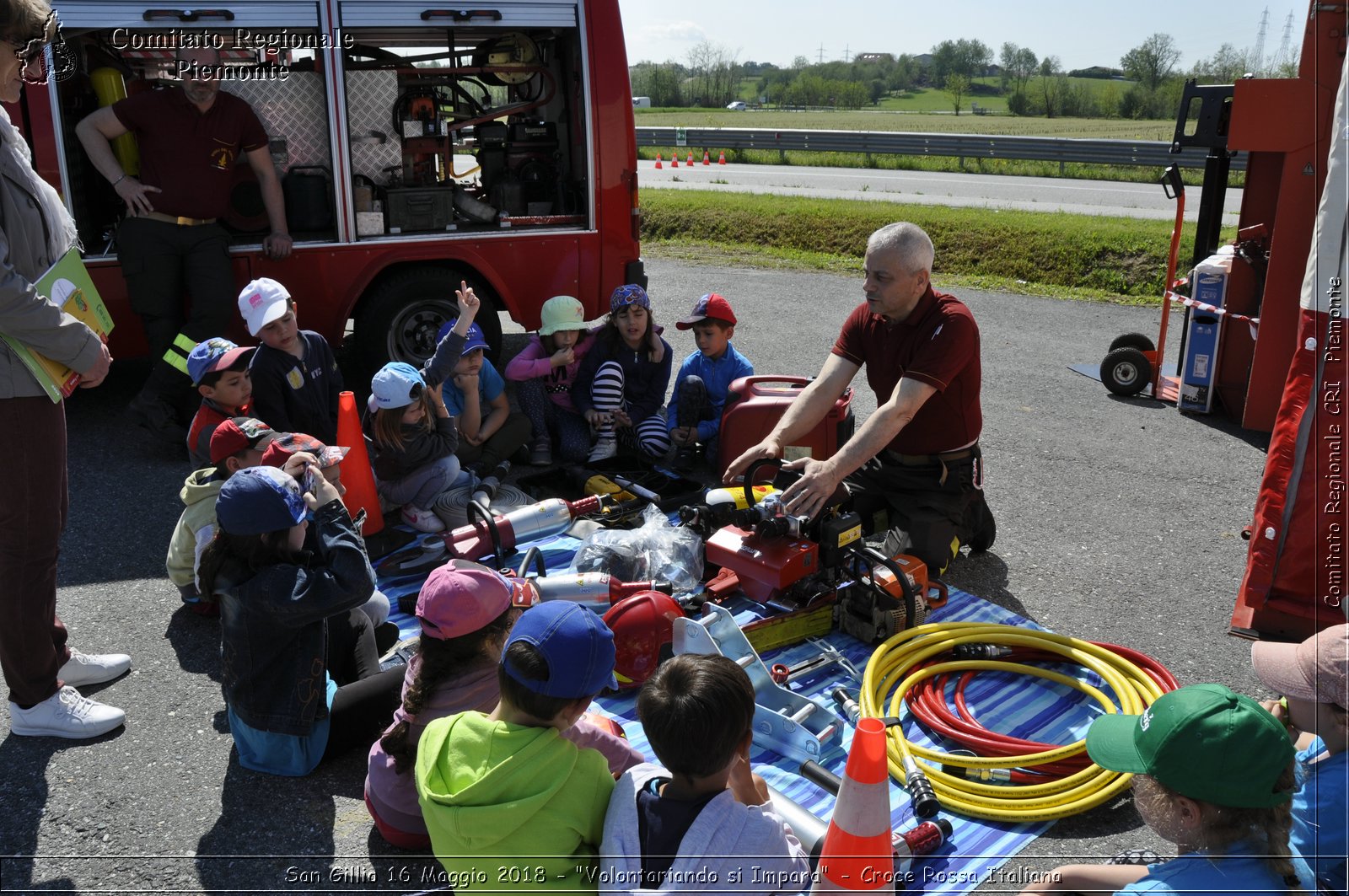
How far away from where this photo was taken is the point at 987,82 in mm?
80625

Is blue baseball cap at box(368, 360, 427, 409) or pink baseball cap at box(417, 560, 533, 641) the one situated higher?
blue baseball cap at box(368, 360, 427, 409)

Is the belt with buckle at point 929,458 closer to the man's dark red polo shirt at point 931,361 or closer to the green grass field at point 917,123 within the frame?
the man's dark red polo shirt at point 931,361

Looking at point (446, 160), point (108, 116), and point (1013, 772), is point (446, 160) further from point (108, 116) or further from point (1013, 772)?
point (1013, 772)

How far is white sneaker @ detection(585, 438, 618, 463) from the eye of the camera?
614 centimetres

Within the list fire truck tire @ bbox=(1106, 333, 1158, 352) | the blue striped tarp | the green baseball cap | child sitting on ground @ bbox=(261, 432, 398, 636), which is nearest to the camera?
the green baseball cap

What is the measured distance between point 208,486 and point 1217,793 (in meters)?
3.76

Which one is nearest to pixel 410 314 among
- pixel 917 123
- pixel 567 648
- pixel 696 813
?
pixel 567 648

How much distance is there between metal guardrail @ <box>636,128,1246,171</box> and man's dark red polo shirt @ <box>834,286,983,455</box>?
724 inches

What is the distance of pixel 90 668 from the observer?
12.8ft

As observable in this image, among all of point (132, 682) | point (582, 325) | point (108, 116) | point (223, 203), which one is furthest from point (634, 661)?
point (108, 116)

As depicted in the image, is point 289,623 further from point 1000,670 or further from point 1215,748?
point 1000,670

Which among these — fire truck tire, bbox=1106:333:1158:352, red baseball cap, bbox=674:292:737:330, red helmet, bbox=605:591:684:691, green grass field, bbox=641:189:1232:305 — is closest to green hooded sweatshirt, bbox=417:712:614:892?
red helmet, bbox=605:591:684:691

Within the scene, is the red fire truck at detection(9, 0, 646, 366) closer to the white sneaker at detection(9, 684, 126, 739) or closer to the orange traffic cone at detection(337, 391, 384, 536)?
the orange traffic cone at detection(337, 391, 384, 536)

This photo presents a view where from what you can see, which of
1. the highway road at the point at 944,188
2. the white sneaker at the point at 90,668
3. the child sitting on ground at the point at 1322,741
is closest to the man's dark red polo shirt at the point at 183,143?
the white sneaker at the point at 90,668
